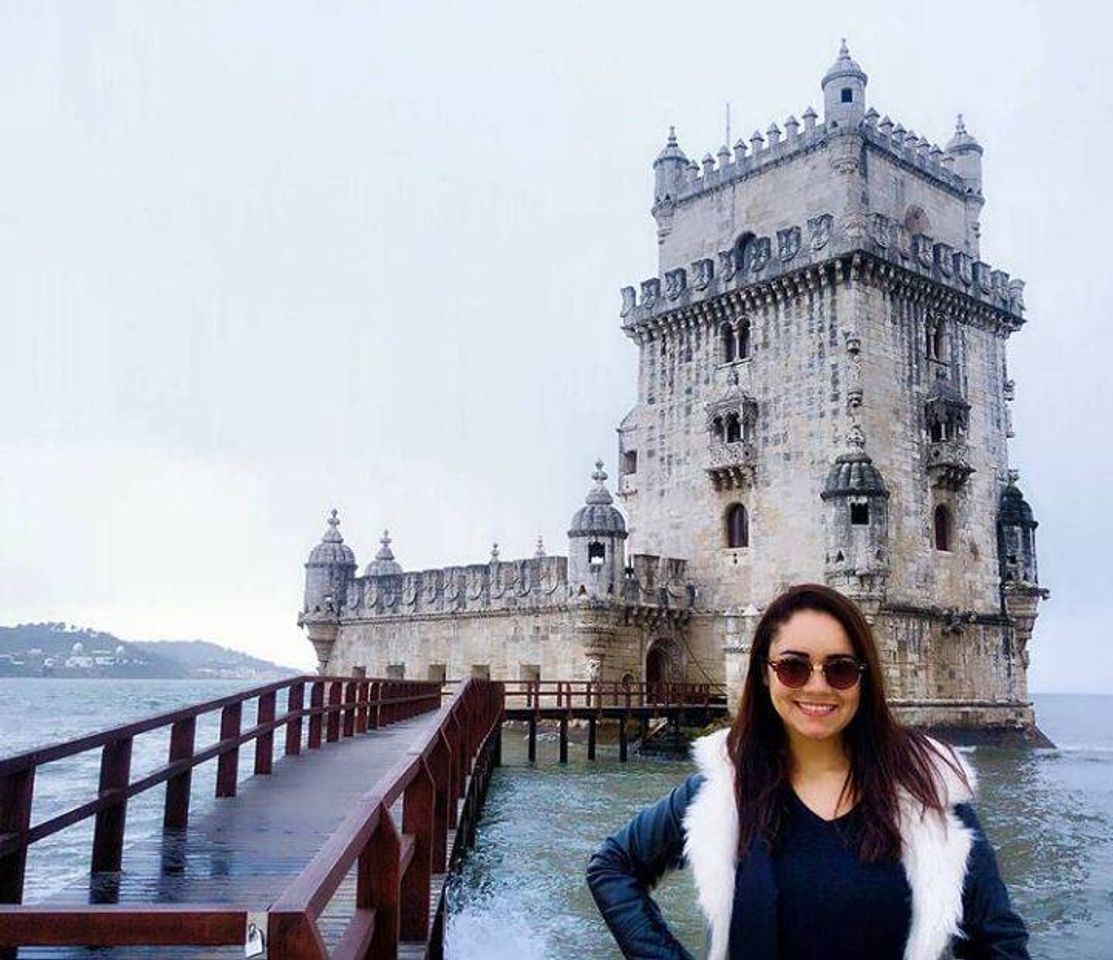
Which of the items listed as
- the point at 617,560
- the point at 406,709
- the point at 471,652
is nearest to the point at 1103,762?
the point at 617,560

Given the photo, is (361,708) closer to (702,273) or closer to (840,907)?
(840,907)

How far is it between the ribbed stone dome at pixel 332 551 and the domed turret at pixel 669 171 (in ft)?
58.0

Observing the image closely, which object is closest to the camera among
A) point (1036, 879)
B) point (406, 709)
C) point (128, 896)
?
point (128, 896)

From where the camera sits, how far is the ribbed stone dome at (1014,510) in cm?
3559

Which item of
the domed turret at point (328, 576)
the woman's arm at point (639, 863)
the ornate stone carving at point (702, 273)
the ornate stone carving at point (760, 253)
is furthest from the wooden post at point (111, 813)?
the domed turret at point (328, 576)

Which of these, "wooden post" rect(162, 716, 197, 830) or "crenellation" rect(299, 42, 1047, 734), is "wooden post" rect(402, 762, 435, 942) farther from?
"crenellation" rect(299, 42, 1047, 734)

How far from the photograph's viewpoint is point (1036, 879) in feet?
51.3

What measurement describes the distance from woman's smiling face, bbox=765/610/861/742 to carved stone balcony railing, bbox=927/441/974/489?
31.6 m

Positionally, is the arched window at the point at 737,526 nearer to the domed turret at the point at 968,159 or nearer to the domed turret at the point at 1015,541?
the domed turret at the point at 1015,541

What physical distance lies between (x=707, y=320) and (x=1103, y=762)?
19.3 meters

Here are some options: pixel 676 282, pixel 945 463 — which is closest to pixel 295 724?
pixel 945 463

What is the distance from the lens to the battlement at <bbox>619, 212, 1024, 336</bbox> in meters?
32.7

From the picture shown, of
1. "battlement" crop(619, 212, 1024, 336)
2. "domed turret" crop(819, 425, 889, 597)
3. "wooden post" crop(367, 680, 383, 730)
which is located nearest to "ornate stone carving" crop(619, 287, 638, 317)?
"battlement" crop(619, 212, 1024, 336)

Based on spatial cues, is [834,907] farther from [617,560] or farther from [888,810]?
[617,560]
